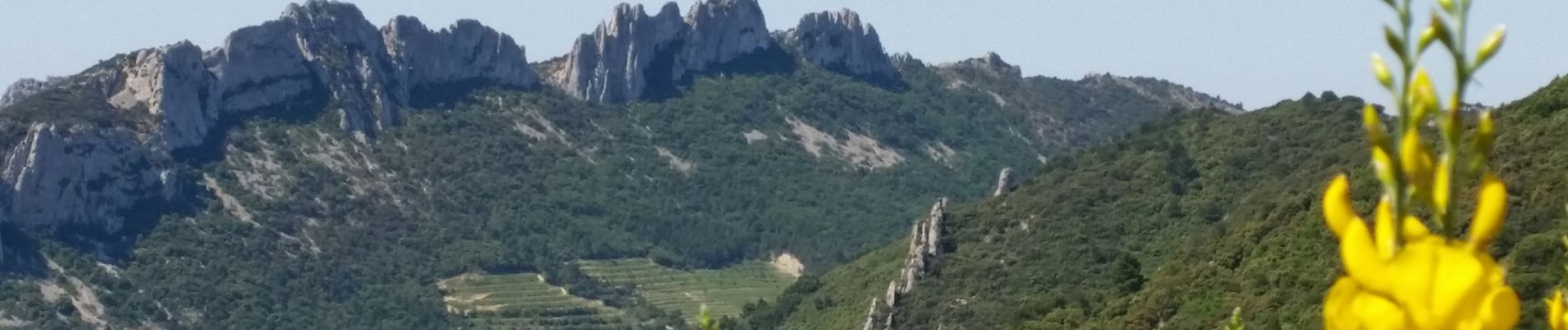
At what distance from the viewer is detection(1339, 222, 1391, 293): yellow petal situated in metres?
2.82

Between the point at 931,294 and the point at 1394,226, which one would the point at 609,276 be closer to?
the point at 931,294

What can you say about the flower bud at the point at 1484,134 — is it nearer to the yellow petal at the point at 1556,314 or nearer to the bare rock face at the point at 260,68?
the yellow petal at the point at 1556,314

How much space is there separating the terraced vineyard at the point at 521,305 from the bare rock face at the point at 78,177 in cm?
1993

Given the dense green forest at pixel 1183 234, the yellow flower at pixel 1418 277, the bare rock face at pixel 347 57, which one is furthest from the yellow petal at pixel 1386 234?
the bare rock face at pixel 347 57

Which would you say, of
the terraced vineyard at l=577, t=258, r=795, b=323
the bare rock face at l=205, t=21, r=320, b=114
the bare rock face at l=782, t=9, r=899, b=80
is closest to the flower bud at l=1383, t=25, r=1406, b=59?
the terraced vineyard at l=577, t=258, r=795, b=323

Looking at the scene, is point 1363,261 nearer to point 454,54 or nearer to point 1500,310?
point 1500,310

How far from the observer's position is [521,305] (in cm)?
11394

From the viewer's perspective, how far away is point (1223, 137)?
60.0m

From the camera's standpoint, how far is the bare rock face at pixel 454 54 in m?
150

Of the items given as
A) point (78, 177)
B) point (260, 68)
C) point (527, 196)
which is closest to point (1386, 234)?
point (78, 177)

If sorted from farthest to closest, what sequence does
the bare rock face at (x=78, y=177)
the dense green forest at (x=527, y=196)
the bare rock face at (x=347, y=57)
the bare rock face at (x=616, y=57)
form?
1. the bare rock face at (x=616, y=57)
2. the bare rock face at (x=347, y=57)
3. the dense green forest at (x=527, y=196)
4. the bare rock face at (x=78, y=177)

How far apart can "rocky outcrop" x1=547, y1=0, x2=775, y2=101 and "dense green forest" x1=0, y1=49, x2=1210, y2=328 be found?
2.03 m

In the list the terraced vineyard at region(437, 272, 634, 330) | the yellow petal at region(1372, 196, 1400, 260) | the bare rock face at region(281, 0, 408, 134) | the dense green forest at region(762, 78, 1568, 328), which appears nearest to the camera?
the yellow petal at region(1372, 196, 1400, 260)

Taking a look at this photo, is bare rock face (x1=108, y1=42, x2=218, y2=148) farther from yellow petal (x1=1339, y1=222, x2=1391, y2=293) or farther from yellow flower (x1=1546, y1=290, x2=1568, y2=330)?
yellow petal (x1=1339, y1=222, x2=1391, y2=293)
